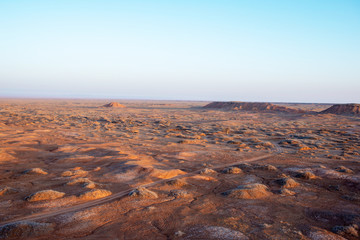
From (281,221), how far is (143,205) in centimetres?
337

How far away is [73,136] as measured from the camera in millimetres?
18078

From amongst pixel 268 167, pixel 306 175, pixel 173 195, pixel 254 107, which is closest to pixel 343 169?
pixel 306 175

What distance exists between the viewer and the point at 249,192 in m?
7.50

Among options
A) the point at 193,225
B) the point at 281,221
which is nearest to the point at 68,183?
the point at 193,225

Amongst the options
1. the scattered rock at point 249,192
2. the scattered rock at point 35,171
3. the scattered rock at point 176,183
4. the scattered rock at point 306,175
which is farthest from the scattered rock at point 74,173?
the scattered rock at point 306,175

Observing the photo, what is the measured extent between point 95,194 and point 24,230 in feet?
7.40

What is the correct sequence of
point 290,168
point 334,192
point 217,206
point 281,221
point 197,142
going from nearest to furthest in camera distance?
point 281,221 → point 217,206 → point 334,192 → point 290,168 → point 197,142

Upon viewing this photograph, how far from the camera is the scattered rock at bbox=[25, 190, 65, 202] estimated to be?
6.74m

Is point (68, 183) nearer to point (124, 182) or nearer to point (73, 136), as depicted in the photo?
point (124, 182)

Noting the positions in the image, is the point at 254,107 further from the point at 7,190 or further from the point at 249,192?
the point at 7,190

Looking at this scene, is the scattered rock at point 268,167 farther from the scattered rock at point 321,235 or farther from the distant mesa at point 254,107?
the distant mesa at point 254,107

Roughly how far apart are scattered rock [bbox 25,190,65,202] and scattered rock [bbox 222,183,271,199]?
15.7 ft

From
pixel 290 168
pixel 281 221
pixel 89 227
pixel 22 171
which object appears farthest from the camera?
pixel 290 168

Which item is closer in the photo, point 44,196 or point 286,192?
point 44,196
